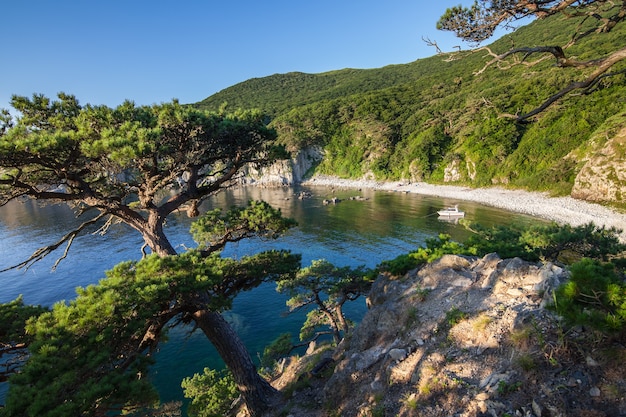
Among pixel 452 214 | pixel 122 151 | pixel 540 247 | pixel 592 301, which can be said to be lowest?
pixel 452 214

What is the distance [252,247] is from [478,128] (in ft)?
187

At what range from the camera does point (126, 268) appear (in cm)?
698

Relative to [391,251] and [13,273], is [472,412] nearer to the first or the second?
[391,251]

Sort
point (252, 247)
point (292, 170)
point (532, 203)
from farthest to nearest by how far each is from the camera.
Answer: point (292, 170) < point (532, 203) < point (252, 247)

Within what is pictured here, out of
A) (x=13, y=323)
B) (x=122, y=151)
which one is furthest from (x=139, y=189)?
(x=13, y=323)

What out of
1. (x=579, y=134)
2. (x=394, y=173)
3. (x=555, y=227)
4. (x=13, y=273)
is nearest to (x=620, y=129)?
(x=579, y=134)

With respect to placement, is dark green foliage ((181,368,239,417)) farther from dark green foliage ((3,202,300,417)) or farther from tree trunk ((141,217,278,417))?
dark green foliage ((3,202,300,417))

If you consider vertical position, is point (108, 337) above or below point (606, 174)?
above

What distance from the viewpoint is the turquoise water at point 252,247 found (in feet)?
65.5

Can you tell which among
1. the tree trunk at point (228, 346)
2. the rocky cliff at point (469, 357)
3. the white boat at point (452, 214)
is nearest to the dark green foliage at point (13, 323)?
the tree trunk at point (228, 346)

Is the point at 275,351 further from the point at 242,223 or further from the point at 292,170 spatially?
the point at 292,170

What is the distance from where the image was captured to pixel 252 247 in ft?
124

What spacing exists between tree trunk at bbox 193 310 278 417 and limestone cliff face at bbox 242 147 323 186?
313 ft

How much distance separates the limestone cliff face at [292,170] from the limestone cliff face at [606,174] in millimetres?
76082
